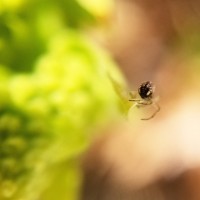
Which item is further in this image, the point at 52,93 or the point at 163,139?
the point at 163,139

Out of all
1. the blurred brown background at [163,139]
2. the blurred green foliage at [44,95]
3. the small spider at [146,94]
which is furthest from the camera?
the blurred brown background at [163,139]

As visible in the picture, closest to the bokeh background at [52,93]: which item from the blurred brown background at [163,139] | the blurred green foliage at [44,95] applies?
the blurred green foliage at [44,95]

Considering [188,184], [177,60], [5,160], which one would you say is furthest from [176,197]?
[5,160]

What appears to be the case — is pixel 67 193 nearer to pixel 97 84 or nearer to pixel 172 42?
pixel 97 84

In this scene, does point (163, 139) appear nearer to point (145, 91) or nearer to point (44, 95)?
point (145, 91)

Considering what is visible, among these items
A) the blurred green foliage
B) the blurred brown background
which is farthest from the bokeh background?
the blurred brown background

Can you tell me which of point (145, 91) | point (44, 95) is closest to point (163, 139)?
point (145, 91)

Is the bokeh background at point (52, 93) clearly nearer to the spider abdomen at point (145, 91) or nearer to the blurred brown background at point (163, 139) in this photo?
the spider abdomen at point (145, 91)
